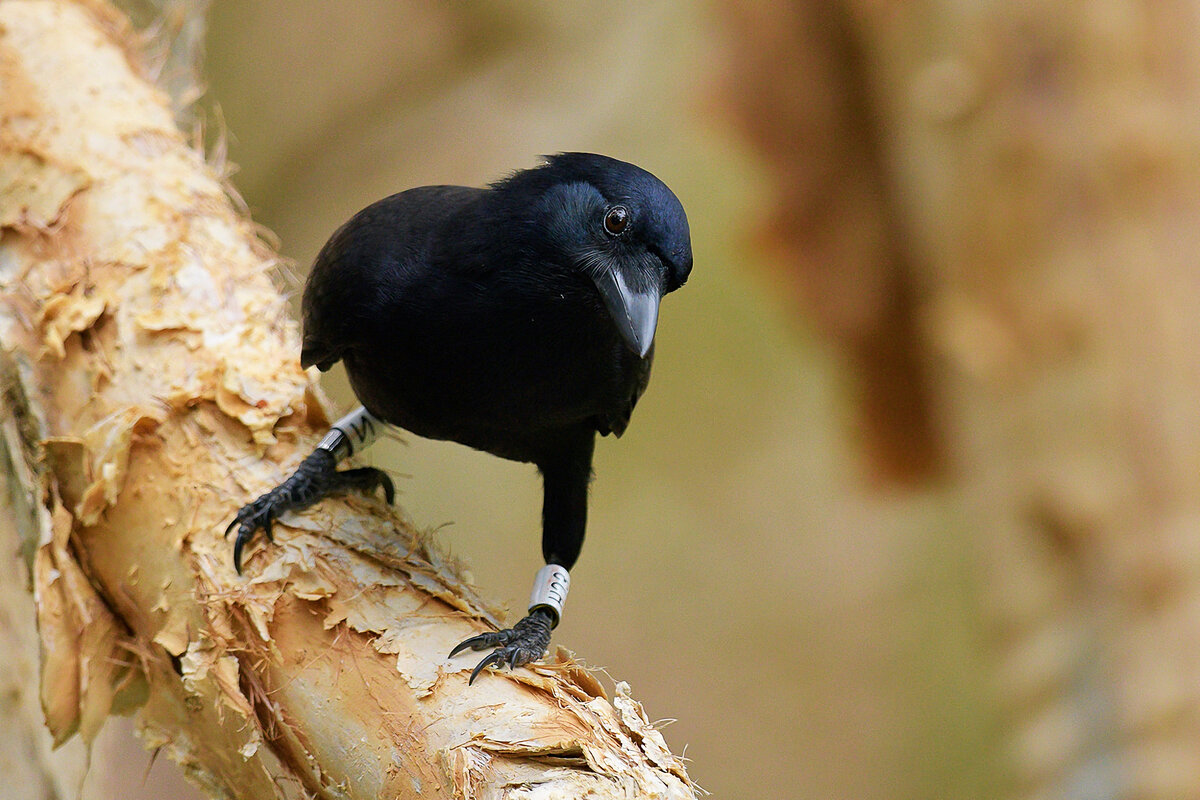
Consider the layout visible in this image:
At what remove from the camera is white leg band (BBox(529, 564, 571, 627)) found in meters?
2.35

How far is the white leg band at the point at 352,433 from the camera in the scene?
2.39 meters

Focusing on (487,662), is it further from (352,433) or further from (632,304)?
(352,433)

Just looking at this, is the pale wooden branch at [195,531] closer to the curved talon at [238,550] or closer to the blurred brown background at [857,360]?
the curved talon at [238,550]

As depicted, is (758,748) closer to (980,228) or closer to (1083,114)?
(980,228)

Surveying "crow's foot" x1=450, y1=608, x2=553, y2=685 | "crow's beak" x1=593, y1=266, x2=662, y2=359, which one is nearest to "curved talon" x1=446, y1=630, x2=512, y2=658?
"crow's foot" x1=450, y1=608, x2=553, y2=685

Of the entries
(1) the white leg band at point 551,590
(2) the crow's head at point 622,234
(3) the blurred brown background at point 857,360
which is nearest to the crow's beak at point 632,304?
(2) the crow's head at point 622,234

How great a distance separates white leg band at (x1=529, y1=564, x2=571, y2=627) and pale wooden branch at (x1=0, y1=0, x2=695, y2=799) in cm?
30

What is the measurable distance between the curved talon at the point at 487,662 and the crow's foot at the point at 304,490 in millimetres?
600

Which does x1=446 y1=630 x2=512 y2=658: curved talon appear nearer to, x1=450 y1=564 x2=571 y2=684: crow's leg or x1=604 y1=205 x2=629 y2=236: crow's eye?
x1=450 y1=564 x2=571 y2=684: crow's leg

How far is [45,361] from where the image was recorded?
2363mm

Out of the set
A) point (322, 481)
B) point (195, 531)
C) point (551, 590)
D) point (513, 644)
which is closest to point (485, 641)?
point (513, 644)

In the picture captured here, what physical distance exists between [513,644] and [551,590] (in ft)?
1.62

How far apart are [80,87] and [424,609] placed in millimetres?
1901

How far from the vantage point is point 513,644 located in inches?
76.1
